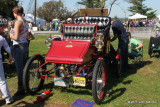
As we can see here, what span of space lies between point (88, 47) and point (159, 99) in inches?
77.8

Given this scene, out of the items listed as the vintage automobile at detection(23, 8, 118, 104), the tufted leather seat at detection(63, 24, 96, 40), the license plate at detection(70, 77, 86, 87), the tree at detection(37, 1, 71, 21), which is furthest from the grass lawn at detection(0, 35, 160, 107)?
the tree at detection(37, 1, 71, 21)

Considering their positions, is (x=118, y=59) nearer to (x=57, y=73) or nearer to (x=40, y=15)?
(x=57, y=73)

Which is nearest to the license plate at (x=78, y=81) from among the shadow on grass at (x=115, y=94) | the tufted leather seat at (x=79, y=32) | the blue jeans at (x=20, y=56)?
the shadow on grass at (x=115, y=94)

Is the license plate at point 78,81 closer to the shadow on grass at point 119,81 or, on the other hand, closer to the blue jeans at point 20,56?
the shadow on grass at point 119,81

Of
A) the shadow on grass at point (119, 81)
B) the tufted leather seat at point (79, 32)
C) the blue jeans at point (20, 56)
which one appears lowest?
the shadow on grass at point (119, 81)

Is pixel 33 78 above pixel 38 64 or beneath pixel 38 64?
beneath

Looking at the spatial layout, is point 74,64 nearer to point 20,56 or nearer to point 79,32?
point 20,56

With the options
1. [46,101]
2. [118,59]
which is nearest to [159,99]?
[118,59]

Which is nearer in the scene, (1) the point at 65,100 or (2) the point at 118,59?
(1) the point at 65,100

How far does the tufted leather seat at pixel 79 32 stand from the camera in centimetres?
520

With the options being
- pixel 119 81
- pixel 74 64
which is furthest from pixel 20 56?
pixel 119 81

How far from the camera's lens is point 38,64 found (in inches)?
187

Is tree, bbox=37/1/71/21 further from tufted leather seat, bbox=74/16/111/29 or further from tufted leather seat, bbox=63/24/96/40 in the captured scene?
tufted leather seat, bbox=63/24/96/40

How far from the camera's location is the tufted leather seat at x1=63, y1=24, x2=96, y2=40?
205 inches
